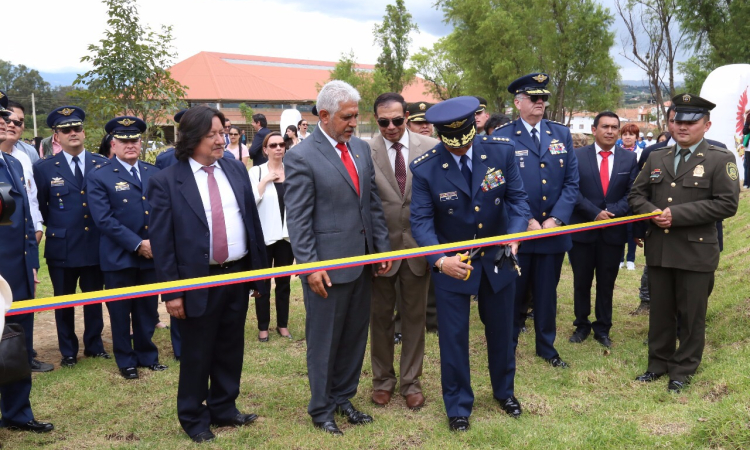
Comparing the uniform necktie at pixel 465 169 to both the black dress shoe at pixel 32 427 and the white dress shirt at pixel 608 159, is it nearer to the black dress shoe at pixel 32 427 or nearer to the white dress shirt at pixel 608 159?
the white dress shirt at pixel 608 159

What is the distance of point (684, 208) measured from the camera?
4.48m

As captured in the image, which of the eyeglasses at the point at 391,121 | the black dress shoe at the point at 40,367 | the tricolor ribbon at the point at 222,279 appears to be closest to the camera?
the tricolor ribbon at the point at 222,279

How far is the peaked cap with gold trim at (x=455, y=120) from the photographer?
3.85m

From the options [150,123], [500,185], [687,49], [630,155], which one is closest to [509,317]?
[500,185]

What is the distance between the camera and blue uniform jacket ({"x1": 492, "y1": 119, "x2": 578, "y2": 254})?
532 centimetres

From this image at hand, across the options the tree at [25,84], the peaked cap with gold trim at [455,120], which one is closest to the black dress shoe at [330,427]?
the peaked cap with gold trim at [455,120]

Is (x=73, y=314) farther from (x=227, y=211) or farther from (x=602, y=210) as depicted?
(x=602, y=210)

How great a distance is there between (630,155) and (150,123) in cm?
654

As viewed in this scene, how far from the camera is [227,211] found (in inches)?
157

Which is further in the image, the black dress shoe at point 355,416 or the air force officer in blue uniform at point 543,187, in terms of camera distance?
the air force officer in blue uniform at point 543,187

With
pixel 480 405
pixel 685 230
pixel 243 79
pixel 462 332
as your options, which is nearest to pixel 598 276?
pixel 685 230

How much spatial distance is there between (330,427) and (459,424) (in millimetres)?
856

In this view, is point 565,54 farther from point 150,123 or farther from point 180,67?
point 180,67

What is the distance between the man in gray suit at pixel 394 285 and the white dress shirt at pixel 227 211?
1134 millimetres
